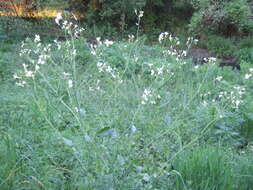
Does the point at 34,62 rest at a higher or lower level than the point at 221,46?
higher

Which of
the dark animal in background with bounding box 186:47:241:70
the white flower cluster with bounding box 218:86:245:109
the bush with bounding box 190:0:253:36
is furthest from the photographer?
the bush with bounding box 190:0:253:36

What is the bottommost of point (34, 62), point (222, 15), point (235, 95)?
point (222, 15)

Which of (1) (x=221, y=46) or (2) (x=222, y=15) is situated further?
(1) (x=221, y=46)

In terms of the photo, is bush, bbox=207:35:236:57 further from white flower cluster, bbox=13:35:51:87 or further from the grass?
white flower cluster, bbox=13:35:51:87

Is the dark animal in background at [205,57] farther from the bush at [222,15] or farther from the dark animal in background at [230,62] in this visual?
the bush at [222,15]

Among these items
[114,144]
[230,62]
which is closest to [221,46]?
[230,62]

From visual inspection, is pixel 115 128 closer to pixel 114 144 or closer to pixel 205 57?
pixel 114 144

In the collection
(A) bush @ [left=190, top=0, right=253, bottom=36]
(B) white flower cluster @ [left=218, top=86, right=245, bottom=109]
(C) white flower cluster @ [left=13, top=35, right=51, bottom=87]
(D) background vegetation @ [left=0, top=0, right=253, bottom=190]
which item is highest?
(C) white flower cluster @ [left=13, top=35, right=51, bottom=87]

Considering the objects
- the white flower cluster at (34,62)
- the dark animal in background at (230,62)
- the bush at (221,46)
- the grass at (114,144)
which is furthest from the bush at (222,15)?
the white flower cluster at (34,62)

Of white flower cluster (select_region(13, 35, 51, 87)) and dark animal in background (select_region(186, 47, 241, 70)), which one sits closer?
white flower cluster (select_region(13, 35, 51, 87))

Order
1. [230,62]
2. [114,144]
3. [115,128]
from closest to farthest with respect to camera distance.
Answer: [114,144]
[115,128]
[230,62]

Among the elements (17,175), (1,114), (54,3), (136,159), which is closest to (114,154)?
(136,159)

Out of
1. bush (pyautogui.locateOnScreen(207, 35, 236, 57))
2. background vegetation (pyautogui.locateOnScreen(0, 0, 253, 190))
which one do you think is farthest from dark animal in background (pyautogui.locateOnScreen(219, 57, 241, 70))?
background vegetation (pyautogui.locateOnScreen(0, 0, 253, 190))

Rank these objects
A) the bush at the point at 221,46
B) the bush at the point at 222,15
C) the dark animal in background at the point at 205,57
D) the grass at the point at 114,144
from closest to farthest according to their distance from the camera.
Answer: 1. the grass at the point at 114,144
2. the dark animal in background at the point at 205,57
3. the bush at the point at 222,15
4. the bush at the point at 221,46
